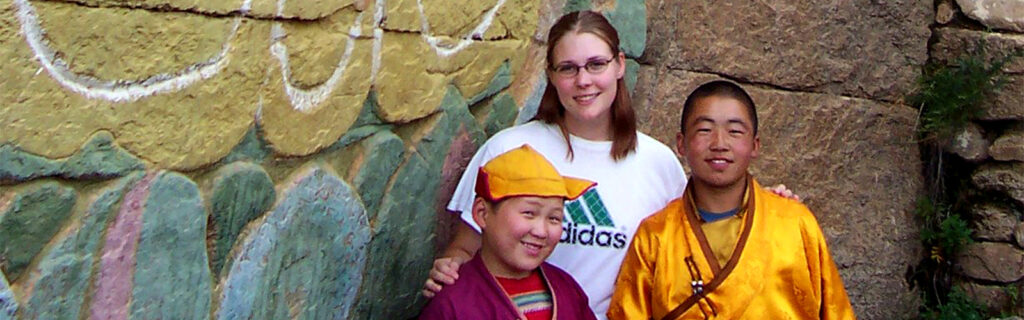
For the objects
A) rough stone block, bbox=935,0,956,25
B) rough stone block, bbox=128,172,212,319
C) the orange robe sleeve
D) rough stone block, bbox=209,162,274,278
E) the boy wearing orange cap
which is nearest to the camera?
rough stone block, bbox=128,172,212,319

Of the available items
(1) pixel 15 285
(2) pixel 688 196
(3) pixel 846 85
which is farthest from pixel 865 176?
(1) pixel 15 285

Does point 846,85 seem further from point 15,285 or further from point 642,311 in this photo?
point 15,285

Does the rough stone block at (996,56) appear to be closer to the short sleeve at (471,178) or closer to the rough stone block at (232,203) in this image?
the short sleeve at (471,178)

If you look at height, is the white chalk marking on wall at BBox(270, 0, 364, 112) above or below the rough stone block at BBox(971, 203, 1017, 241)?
above

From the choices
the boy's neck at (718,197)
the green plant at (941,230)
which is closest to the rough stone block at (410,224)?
the boy's neck at (718,197)

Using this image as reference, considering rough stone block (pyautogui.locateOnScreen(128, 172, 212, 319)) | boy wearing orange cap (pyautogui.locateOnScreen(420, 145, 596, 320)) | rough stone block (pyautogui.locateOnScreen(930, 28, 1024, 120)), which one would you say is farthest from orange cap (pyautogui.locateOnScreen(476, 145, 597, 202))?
rough stone block (pyautogui.locateOnScreen(930, 28, 1024, 120))

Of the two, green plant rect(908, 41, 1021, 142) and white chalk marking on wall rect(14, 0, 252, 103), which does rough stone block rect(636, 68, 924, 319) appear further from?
white chalk marking on wall rect(14, 0, 252, 103)

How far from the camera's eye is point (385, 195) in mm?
2490

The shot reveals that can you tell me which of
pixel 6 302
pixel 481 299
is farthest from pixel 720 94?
pixel 6 302

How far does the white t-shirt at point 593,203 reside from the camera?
252cm

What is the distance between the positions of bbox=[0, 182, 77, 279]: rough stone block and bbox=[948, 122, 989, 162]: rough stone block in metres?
3.23

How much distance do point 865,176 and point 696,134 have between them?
1.77 m

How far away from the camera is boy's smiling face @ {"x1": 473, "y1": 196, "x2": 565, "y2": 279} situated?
88.0 inches

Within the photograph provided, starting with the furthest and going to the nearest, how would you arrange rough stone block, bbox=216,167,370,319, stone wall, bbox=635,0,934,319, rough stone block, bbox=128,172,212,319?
stone wall, bbox=635,0,934,319
rough stone block, bbox=216,167,370,319
rough stone block, bbox=128,172,212,319
